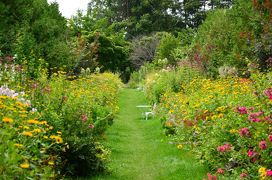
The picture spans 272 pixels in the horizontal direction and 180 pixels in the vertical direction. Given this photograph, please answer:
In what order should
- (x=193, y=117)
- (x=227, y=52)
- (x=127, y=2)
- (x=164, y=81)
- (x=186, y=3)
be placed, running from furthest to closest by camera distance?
(x=127, y=2) < (x=186, y=3) < (x=227, y=52) < (x=164, y=81) < (x=193, y=117)

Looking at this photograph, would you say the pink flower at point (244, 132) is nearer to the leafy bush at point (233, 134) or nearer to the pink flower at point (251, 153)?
the leafy bush at point (233, 134)

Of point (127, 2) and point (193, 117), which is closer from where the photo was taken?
point (193, 117)

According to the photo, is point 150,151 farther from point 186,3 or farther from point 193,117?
point 186,3

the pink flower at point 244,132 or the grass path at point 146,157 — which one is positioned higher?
the pink flower at point 244,132

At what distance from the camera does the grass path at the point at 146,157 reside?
679 centimetres

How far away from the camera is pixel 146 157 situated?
8.36 metres

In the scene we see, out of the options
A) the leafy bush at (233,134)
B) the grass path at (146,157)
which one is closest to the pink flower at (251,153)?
the leafy bush at (233,134)

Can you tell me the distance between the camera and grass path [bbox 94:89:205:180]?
22.3 feet

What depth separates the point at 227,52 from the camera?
18.9 m

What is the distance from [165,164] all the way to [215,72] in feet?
37.2

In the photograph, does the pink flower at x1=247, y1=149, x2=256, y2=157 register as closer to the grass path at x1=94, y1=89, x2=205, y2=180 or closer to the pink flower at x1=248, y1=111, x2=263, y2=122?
the pink flower at x1=248, y1=111, x2=263, y2=122

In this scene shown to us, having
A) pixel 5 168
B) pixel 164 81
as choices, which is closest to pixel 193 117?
pixel 5 168

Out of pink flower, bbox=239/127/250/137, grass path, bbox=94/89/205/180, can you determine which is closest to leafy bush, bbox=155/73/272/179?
pink flower, bbox=239/127/250/137

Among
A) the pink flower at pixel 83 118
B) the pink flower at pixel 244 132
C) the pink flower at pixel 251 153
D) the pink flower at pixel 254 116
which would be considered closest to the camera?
the pink flower at pixel 251 153
